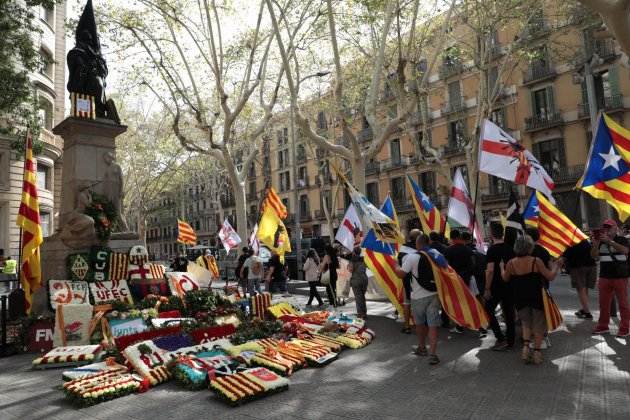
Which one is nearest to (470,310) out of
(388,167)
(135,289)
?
(135,289)

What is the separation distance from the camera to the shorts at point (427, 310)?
6367mm

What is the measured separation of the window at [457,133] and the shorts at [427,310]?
31588mm

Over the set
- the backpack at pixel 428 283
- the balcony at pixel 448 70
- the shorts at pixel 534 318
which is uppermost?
the balcony at pixel 448 70

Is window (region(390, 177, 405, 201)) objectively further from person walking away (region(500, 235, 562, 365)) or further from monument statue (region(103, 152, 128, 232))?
person walking away (region(500, 235, 562, 365))

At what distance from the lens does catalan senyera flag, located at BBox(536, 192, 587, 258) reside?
8359 mm

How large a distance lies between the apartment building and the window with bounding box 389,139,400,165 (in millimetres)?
87

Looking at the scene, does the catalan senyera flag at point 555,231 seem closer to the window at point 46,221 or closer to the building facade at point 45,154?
the building facade at point 45,154

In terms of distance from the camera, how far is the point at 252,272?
46.0 feet

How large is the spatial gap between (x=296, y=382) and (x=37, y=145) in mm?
12749

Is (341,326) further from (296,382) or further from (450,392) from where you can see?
(450,392)

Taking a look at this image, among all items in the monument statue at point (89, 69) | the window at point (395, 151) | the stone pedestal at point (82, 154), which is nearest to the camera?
the stone pedestal at point (82, 154)

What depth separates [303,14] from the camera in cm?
1628

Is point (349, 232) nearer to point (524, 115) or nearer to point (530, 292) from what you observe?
point (530, 292)

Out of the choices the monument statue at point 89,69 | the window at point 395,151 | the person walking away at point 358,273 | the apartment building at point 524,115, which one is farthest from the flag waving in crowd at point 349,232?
the window at point 395,151
